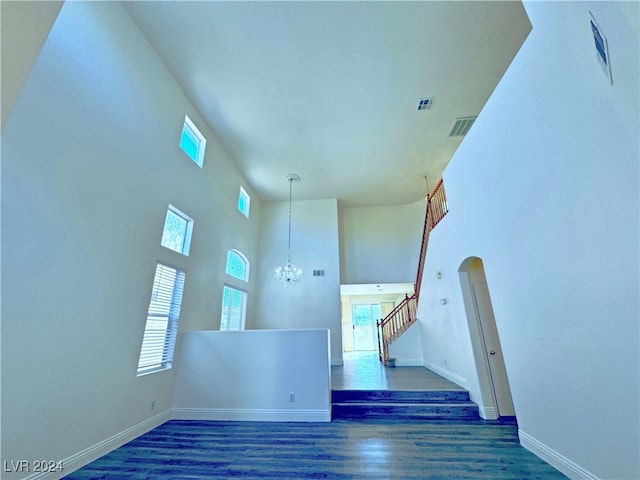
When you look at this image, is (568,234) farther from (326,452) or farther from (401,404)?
(401,404)

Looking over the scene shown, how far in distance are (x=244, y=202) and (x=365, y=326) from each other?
8299 mm

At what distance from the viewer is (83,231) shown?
110 inches

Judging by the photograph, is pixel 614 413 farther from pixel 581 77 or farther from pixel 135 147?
pixel 135 147

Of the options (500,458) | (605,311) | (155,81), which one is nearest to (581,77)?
(605,311)

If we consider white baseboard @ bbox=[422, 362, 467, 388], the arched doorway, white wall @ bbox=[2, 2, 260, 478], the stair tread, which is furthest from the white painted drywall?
white baseboard @ bbox=[422, 362, 467, 388]

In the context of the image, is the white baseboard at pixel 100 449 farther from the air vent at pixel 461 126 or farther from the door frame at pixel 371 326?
the door frame at pixel 371 326

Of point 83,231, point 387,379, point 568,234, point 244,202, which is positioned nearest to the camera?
point 568,234

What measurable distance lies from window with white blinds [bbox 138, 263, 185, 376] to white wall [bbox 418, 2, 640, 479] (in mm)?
4768

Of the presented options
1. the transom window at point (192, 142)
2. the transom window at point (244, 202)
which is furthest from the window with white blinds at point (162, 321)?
the transom window at point (244, 202)

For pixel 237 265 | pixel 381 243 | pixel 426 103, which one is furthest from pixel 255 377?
pixel 381 243

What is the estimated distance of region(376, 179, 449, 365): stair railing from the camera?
5535 millimetres

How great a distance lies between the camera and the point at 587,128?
199 centimetres

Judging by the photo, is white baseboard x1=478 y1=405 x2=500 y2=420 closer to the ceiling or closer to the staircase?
the staircase

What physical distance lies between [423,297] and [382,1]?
5740mm
